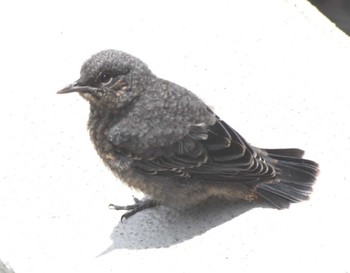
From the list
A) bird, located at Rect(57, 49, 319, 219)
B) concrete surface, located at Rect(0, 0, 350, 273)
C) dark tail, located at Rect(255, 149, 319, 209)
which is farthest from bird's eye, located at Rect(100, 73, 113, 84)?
dark tail, located at Rect(255, 149, 319, 209)

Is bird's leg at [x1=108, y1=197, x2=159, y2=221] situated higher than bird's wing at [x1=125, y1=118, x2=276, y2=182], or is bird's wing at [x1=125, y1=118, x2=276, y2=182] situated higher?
bird's wing at [x1=125, y1=118, x2=276, y2=182]

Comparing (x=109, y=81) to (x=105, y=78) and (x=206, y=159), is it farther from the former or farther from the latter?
(x=206, y=159)

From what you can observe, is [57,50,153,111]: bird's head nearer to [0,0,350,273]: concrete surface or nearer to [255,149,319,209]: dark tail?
[0,0,350,273]: concrete surface

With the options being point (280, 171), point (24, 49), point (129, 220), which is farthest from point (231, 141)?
point (24, 49)

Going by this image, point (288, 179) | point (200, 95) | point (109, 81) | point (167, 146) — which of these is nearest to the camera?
point (167, 146)

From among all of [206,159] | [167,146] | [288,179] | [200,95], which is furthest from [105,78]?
[288,179]

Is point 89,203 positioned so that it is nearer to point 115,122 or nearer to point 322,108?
point 115,122
